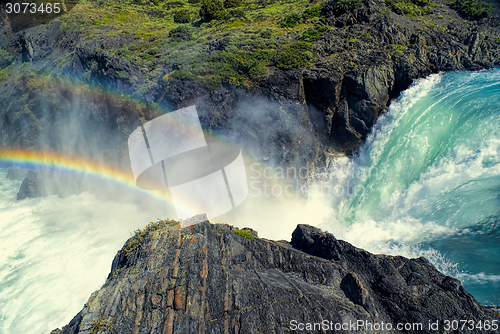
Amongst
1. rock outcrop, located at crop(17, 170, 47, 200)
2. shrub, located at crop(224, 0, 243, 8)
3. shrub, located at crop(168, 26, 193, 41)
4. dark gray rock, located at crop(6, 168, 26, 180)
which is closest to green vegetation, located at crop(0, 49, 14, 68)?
dark gray rock, located at crop(6, 168, 26, 180)

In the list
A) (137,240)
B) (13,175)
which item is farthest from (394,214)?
(13,175)

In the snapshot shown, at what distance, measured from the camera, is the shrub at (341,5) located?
2634 centimetres

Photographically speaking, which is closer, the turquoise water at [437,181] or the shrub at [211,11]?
the turquoise water at [437,181]

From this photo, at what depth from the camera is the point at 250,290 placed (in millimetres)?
8250

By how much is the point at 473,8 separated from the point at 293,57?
19.5m

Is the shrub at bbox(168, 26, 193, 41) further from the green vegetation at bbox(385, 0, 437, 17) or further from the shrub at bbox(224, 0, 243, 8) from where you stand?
the green vegetation at bbox(385, 0, 437, 17)

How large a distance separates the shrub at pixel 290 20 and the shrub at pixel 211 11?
836cm

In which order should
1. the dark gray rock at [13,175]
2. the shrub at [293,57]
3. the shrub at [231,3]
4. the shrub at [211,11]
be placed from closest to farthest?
the shrub at [293,57] → the dark gray rock at [13,175] → the shrub at [211,11] → the shrub at [231,3]

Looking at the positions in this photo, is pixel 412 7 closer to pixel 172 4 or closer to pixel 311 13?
pixel 311 13

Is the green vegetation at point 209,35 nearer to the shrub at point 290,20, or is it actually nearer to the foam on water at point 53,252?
the shrub at point 290,20

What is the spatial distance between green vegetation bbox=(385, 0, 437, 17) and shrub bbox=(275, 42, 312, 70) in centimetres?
1147

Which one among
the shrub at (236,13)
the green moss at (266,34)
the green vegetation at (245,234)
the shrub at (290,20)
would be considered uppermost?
the shrub at (236,13)

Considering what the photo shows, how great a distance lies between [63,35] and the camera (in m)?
30.7

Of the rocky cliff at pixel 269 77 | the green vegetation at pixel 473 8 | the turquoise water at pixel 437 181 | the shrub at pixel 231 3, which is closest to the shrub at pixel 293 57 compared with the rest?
the rocky cliff at pixel 269 77
